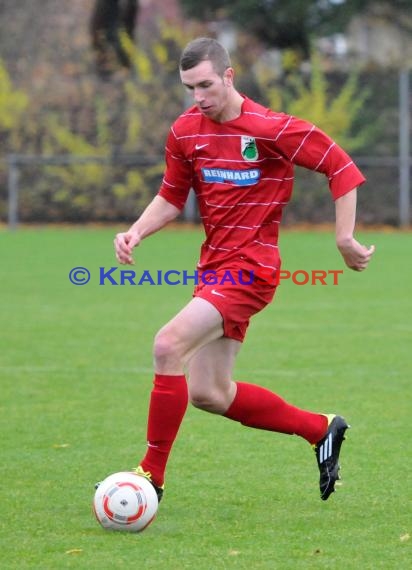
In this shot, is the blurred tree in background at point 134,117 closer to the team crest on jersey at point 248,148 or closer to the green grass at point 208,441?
the green grass at point 208,441

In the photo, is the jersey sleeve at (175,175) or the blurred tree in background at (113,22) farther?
the blurred tree in background at (113,22)

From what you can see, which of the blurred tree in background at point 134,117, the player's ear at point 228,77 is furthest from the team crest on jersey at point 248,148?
the blurred tree in background at point 134,117

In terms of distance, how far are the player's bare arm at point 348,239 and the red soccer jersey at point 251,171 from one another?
0.05m

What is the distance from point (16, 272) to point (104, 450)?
412 inches

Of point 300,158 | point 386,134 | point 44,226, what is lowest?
point 44,226

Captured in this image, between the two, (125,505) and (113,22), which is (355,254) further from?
(113,22)

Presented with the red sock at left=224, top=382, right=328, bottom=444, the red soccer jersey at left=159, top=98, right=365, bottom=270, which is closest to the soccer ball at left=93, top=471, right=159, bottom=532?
the red sock at left=224, top=382, right=328, bottom=444

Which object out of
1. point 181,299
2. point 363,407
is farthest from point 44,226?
point 363,407

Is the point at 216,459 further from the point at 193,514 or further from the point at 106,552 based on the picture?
the point at 106,552

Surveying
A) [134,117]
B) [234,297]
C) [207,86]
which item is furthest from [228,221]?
[134,117]

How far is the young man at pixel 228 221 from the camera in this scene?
218 inches

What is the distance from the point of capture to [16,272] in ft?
56.3

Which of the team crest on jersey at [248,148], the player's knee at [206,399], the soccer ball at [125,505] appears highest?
the team crest on jersey at [248,148]

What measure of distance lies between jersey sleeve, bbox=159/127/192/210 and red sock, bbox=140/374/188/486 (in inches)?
38.5
